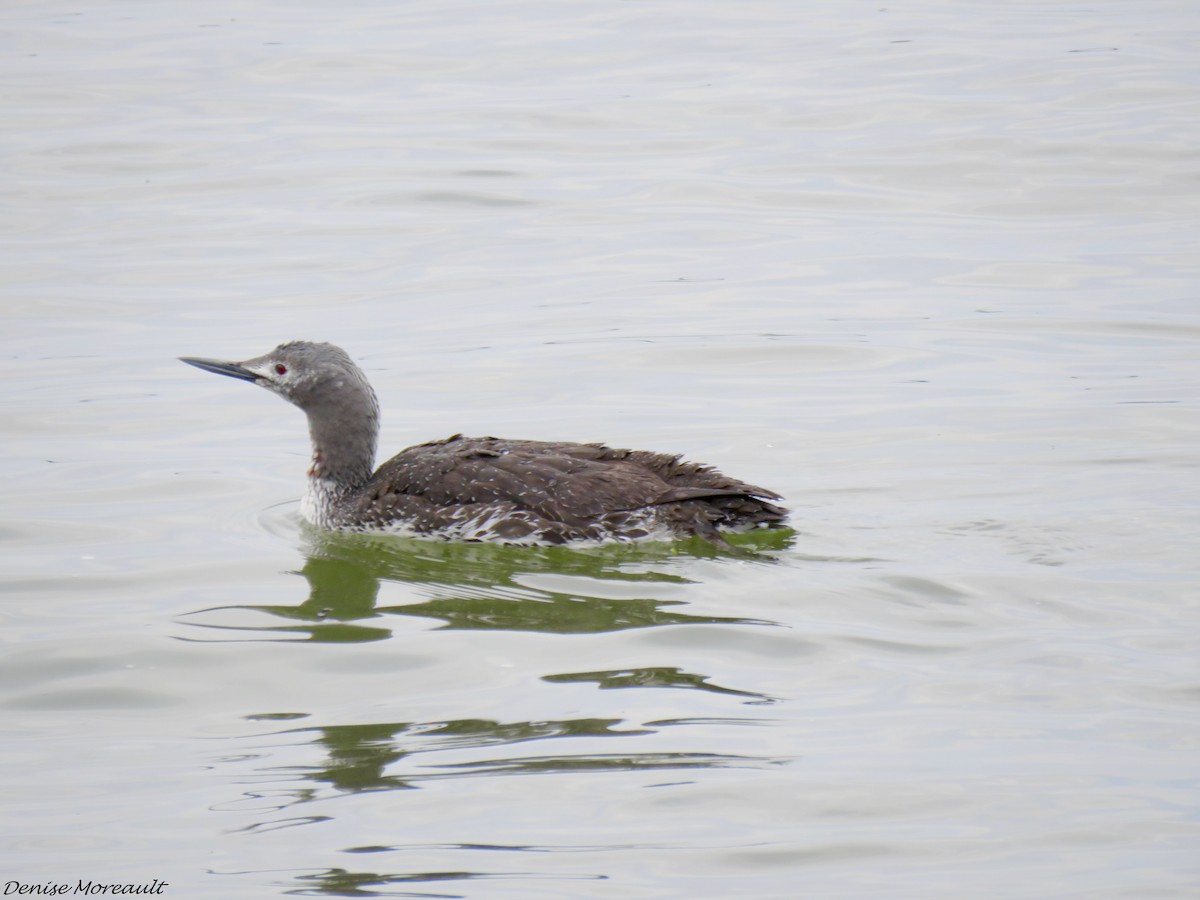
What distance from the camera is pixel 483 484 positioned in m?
8.71

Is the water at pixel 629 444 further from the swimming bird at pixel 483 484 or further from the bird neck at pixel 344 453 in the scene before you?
the bird neck at pixel 344 453

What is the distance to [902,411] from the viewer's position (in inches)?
436

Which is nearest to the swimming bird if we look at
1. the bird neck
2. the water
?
the bird neck

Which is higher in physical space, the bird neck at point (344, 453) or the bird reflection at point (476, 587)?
the bird neck at point (344, 453)

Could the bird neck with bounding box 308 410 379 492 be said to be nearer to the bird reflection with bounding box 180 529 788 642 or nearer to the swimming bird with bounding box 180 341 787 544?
the swimming bird with bounding box 180 341 787 544

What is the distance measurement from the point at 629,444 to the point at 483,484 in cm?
193

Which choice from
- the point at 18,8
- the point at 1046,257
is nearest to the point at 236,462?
the point at 1046,257

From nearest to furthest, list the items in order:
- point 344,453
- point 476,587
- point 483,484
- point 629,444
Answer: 1. point 476,587
2. point 483,484
3. point 344,453
4. point 629,444

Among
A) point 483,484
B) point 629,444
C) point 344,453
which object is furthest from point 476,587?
point 629,444

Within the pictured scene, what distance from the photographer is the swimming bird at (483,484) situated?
329 inches

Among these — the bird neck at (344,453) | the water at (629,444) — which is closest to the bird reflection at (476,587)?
the water at (629,444)

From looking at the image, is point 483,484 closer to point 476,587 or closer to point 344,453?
point 476,587

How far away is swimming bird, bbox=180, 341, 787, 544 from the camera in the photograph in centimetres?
837

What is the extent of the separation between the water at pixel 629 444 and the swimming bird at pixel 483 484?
0.59ft
